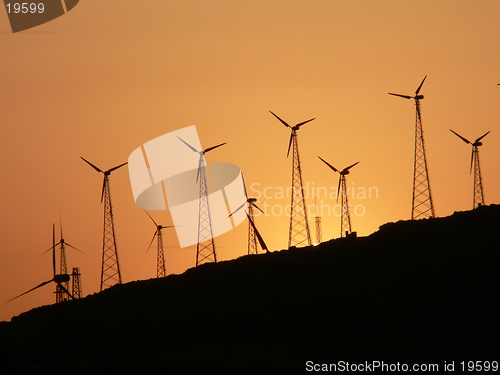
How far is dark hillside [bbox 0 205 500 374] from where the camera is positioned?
80.1m

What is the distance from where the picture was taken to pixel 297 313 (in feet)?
314

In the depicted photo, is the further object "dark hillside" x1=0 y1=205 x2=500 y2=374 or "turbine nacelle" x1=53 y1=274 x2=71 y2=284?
"turbine nacelle" x1=53 y1=274 x2=71 y2=284

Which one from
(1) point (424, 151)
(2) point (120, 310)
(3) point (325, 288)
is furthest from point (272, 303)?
(1) point (424, 151)

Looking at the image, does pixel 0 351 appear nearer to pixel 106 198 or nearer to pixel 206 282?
pixel 206 282

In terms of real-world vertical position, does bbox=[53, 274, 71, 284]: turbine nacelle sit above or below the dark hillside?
above

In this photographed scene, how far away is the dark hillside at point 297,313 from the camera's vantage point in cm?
8006

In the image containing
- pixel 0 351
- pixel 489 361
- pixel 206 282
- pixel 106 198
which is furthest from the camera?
pixel 106 198

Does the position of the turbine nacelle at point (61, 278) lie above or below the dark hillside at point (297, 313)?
above

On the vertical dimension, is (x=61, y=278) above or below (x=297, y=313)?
above

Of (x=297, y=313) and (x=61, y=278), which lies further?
(x=61, y=278)

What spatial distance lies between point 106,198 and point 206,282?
25.7 m

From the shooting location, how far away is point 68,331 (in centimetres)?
9744

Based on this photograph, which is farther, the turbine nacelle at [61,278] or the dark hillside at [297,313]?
the turbine nacelle at [61,278]

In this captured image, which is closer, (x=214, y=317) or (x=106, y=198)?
(x=214, y=317)
